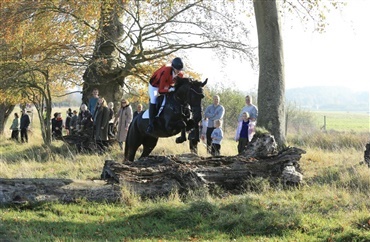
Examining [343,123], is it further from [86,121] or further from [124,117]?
[124,117]

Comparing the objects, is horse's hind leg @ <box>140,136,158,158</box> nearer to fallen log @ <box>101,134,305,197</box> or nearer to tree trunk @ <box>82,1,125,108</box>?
fallen log @ <box>101,134,305,197</box>

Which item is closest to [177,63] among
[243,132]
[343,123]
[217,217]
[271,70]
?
[217,217]

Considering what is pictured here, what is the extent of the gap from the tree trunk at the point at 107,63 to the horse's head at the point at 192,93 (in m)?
9.15

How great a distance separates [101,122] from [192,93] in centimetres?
798

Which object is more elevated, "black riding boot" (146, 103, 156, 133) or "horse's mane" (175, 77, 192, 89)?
"horse's mane" (175, 77, 192, 89)

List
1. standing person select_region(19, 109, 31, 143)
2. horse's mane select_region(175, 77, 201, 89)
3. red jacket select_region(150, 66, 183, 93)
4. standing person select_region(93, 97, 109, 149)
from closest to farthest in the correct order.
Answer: horse's mane select_region(175, 77, 201, 89) → red jacket select_region(150, 66, 183, 93) → standing person select_region(93, 97, 109, 149) → standing person select_region(19, 109, 31, 143)

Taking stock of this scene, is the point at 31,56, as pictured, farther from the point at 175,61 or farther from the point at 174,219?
the point at 174,219

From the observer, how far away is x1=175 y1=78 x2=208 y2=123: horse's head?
10273 millimetres

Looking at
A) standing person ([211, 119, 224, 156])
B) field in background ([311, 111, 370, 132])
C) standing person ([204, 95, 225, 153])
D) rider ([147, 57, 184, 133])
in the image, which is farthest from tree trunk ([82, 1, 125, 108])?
field in background ([311, 111, 370, 132])

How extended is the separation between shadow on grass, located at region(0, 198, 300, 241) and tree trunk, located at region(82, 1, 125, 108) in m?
11.5

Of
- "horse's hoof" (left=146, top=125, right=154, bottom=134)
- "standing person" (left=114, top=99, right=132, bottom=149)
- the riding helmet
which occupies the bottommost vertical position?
"horse's hoof" (left=146, top=125, right=154, bottom=134)

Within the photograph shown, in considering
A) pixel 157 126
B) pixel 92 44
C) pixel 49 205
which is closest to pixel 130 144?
pixel 157 126

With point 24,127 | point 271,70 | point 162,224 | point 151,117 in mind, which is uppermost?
point 271,70

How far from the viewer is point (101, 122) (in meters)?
17.7
